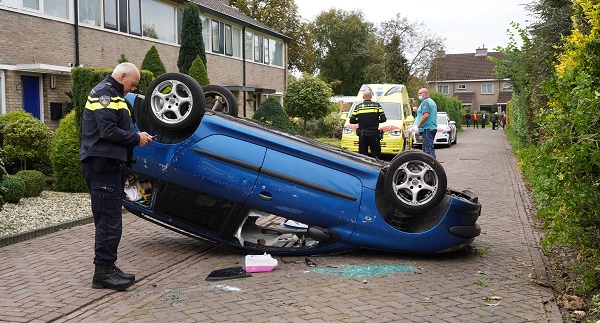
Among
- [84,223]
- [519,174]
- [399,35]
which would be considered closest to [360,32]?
[399,35]

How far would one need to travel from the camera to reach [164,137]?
20.1 feet

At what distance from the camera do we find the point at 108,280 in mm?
5305

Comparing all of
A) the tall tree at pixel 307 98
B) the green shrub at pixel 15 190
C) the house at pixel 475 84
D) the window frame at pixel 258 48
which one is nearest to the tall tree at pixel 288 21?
the window frame at pixel 258 48

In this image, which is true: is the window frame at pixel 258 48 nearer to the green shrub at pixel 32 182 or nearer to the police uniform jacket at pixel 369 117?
the police uniform jacket at pixel 369 117

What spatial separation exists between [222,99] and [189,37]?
17591 millimetres

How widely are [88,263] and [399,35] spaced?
1894 inches

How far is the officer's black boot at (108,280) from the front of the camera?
5293 mm

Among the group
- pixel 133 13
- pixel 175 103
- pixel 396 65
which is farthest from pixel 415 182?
pixel 396 65

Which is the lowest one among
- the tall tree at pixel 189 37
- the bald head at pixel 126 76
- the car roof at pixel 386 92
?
the bald head at pixel 126 76

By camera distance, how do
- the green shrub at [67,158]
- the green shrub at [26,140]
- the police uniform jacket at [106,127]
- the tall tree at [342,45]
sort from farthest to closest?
the tall tree at [342,45] < the green shrub at [26,140] < the green shrub at [67,158] < the police uniform jacket at [106,127]

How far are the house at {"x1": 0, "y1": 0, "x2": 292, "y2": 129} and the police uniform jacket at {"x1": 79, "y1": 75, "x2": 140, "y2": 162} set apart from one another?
12.4 m

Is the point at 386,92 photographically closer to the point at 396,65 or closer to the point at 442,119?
the point at 442,119

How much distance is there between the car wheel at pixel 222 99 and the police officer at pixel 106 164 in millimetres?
2102

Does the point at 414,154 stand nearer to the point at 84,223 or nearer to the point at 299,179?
the point at 299,179
